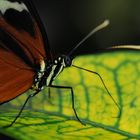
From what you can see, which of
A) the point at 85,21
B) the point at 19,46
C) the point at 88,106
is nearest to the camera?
the point at 88,106

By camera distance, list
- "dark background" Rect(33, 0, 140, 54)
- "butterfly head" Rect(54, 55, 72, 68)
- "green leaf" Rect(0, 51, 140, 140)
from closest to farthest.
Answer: "green leaf" Rect(0, 51, 140, 140) → "butterfly head" Rect(54, 55, 72, 68) → "dark background" Rect(33, 0, 140, 54)

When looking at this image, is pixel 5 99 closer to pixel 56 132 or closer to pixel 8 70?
pixel 8 70

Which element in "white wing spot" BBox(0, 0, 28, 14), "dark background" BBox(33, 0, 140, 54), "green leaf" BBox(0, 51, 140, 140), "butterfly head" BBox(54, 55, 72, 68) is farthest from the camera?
"dark background" BBox(33, 0, 140, 54)

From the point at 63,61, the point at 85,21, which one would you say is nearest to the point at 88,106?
the point at 63,61

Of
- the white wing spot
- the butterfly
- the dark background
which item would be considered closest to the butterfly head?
the butterfly

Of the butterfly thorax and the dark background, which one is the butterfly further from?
the dark background

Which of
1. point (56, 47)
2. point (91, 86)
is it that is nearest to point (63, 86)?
point (91, 86)

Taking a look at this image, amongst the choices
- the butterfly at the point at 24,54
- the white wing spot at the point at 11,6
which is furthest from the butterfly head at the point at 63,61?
the white wing spot at the point at 11,6

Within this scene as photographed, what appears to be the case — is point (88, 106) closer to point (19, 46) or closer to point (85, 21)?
point (19, 46)
